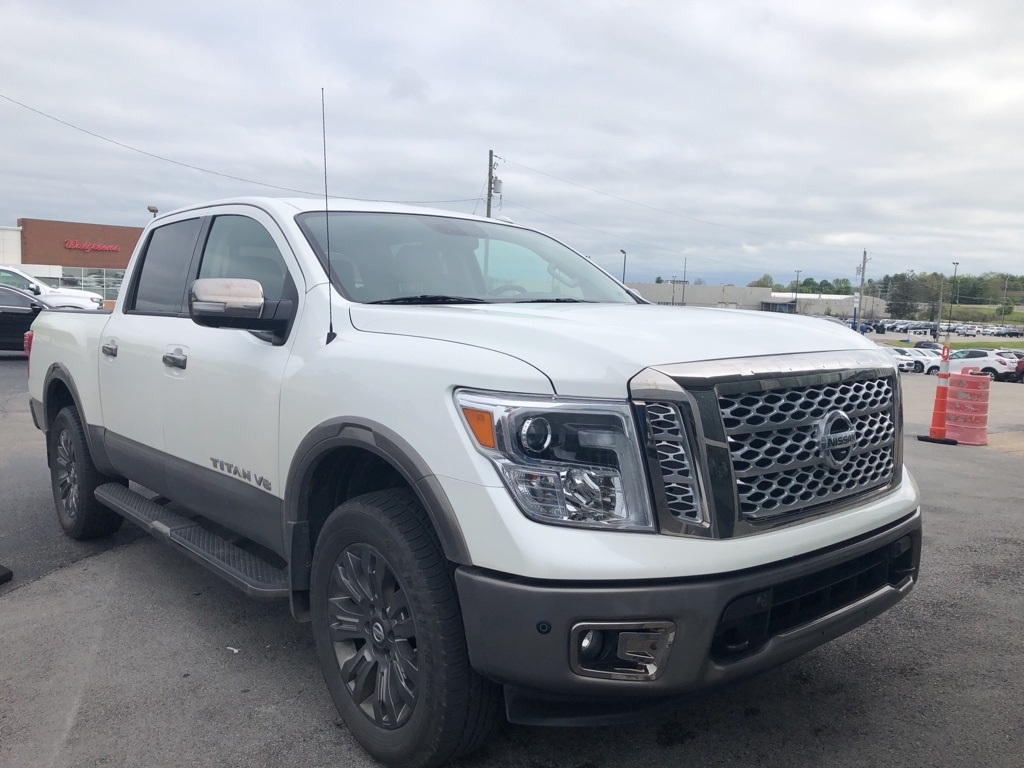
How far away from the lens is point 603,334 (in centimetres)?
246

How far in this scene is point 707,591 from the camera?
217 centimetres

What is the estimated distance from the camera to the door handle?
12.4 feet

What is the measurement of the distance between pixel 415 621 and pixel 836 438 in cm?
139

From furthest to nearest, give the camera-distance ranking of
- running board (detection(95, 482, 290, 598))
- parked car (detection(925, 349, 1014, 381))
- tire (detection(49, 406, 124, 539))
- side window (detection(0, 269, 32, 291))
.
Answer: parked car (detection(925, 349, 1014, 381)) < side window (detection(0, 269, 32, 291)) < tire (detection(49, 406, 124, 539)) < running board (detection(95, 482, 290, 598))

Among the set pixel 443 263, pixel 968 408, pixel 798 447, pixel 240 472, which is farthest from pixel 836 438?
pixel 968 408

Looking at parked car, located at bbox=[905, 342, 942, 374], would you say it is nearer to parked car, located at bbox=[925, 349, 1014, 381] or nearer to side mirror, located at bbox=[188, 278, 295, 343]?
parked car, located at bbox=[925, 349, 1014, 381]

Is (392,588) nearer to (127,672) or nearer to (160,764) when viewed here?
(160,764)

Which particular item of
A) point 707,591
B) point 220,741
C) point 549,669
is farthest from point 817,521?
point 220,741

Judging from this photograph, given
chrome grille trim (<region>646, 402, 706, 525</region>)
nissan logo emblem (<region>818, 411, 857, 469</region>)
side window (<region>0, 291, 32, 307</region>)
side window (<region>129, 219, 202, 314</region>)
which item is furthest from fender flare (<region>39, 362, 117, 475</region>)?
side window (<region>0, 291, 32, 307</region>)

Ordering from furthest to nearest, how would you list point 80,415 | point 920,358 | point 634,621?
point 920,358 → point 80,415 → point 634,621

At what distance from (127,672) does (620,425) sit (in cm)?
248

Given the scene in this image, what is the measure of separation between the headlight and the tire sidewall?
46 centimetres

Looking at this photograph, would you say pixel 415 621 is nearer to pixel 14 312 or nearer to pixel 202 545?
pixel 202 545

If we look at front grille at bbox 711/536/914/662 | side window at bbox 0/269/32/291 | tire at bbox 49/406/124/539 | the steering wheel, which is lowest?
tire at bbox 49/406/124/539
